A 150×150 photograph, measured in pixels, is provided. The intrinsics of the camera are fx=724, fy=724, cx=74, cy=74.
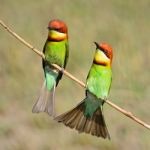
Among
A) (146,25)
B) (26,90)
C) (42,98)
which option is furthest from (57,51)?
(146,25)

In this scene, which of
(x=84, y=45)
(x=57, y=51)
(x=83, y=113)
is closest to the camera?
(x=83, y=113)

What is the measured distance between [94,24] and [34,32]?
0.67 meters

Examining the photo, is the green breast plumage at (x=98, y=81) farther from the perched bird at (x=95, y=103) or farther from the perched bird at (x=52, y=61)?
the perched bird at (x=52, y=61)

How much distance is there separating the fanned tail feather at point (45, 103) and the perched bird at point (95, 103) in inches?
2.5

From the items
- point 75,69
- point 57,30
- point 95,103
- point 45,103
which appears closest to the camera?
point 57,30

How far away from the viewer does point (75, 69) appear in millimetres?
6578

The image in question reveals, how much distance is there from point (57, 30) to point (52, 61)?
0.26 meters

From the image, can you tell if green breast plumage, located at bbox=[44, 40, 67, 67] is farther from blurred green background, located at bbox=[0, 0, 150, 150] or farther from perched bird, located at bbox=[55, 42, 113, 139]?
blurred green background, located at bbox=[0, 0, 150, 150]

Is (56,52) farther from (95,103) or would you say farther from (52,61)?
(95,103)

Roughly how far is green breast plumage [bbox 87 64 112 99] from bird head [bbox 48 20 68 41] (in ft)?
0.73

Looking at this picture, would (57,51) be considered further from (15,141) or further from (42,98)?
(15,141)

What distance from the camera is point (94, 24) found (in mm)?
7332

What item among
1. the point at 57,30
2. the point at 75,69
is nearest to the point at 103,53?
the point at 57,30

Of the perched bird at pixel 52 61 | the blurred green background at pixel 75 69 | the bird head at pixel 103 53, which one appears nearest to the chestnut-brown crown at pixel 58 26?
the perched bird at pixel 52 61
